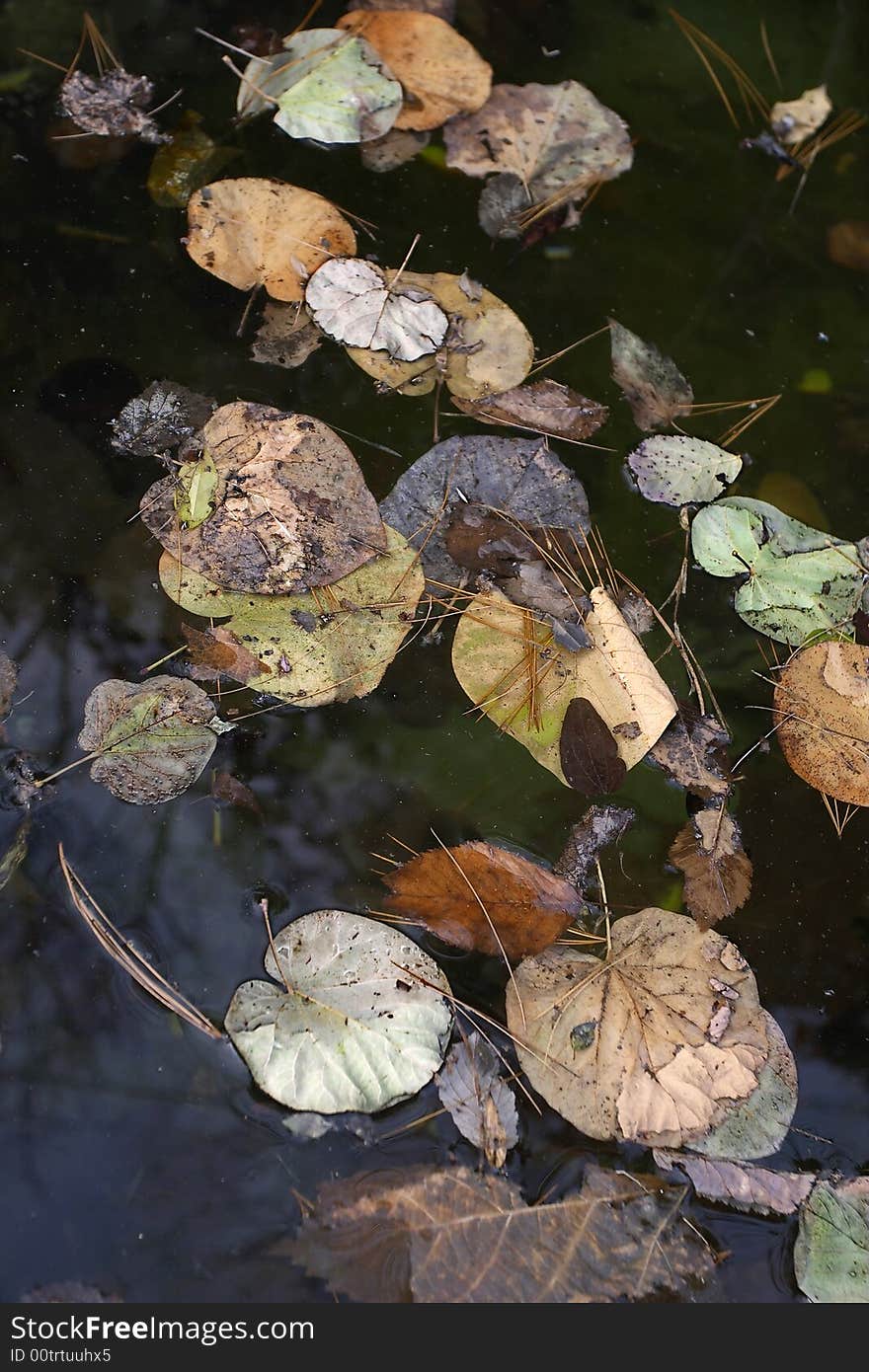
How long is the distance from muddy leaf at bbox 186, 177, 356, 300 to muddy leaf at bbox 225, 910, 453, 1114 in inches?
55.4

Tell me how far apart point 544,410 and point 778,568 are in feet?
2.02

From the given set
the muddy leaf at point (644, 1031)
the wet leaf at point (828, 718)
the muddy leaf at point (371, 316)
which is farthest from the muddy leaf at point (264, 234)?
the muddy leaf at point (644, 1031)

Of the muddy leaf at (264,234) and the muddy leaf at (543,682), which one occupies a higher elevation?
the muddy leaf at (264,234)

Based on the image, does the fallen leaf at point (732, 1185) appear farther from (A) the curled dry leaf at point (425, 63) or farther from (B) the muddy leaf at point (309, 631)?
(A) the curled dry leaf at point (425, 63)

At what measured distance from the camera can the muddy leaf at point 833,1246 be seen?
1.66 m

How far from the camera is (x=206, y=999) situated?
5.63 ft

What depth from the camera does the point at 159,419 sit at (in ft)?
6.77

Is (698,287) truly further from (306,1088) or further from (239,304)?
(306,1088)

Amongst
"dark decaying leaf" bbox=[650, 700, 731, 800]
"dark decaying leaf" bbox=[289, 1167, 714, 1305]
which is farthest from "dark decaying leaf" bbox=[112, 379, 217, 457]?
"dark decaying leaf" bbox=[289, 1167, 714, 1305]

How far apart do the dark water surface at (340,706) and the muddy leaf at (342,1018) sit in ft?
0.18

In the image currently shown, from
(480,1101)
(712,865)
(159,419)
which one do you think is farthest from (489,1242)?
(159,419)

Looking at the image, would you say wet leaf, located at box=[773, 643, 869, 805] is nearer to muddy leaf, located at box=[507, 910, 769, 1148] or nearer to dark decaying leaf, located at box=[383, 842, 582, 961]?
muddy leaf, located at box=[507, 910, 769, 1148]

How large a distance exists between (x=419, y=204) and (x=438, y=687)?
121 centimetres

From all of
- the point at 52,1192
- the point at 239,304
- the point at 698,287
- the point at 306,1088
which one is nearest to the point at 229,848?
the point at 306,1088
